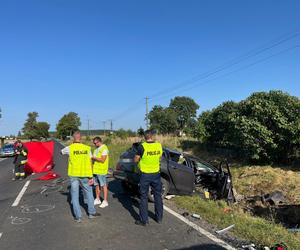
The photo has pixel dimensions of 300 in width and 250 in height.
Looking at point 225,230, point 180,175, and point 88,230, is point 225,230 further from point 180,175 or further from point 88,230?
point 180,175

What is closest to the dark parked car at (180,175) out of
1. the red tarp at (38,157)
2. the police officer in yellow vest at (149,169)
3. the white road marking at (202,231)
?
the white road marking at (202,231)

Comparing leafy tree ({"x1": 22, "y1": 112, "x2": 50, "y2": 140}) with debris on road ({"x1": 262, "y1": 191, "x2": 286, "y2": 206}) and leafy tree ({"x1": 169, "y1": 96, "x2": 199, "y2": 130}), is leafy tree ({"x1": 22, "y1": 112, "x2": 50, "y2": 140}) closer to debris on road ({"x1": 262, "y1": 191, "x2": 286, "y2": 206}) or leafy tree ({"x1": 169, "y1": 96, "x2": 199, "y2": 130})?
leafy tree ({"x1": 169, "y1": 96, "x2": 199, "y2": 130})

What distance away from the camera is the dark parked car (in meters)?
9.56

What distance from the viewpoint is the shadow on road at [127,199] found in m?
7.99

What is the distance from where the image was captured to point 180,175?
968 centimetres

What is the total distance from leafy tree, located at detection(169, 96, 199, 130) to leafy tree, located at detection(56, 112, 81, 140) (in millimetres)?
42320

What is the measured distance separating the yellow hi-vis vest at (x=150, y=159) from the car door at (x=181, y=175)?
96.9 inches

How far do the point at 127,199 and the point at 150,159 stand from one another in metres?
3.12

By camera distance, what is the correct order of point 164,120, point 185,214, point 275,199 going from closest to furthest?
1. point 185,214
2. point 275,199
3. point 164,120

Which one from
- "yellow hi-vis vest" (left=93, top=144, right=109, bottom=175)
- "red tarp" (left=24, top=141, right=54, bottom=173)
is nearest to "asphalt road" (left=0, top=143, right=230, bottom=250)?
"yellow hi-vis vest" (left=93, top=144, right=109, bottom=175)

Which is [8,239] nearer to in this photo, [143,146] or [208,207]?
[143,146]

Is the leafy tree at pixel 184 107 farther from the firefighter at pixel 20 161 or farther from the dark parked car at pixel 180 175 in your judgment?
the dark parked car at pixel 180 175

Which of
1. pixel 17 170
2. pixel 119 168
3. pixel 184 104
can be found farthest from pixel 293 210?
pixel 184 104

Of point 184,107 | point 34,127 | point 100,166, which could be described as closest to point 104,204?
point 100,166
